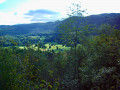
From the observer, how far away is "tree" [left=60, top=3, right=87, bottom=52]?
10039 mm

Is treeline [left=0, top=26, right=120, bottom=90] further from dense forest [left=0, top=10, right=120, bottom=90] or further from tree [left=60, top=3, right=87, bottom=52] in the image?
tree [left=60, top=3, right=87, bottom=52]

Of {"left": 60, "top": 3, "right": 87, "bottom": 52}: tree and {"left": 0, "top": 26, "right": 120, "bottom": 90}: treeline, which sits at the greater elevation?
{"left": 60, "top": 3, "right": 87, "bottom": 52}: tree

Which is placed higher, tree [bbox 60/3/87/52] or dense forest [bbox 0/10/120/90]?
tree [bbox 60/3/87/52]

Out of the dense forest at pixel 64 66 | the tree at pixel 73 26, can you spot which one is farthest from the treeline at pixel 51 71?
the tree at pixel 73 26

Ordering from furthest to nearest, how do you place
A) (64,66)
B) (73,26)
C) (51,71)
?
1. (64,66)
2. (73,26)
3. (51,71)

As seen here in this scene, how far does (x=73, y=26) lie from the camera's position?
1012 cm

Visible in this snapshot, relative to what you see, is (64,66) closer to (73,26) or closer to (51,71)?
(73,26)

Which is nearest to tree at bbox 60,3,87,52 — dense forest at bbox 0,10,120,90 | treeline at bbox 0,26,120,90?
dense forest at bbox 0,10,120,90

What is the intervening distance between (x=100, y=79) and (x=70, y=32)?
19.8 feet

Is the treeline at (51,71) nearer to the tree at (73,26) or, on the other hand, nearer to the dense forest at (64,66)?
the dense forest at (64,66)

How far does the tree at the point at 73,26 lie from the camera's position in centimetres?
1004

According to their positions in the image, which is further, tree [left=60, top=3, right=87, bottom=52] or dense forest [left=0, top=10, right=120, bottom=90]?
tree [left=60, top=3, right=87, bottom=52]

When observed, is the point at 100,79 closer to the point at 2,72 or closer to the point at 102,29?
the point at 2,72

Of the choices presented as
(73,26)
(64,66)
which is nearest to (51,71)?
(73,26)
